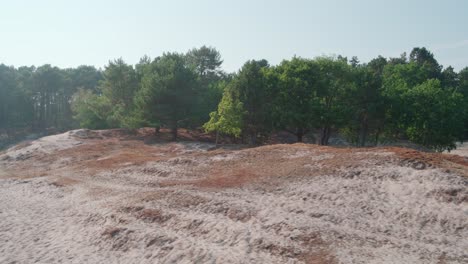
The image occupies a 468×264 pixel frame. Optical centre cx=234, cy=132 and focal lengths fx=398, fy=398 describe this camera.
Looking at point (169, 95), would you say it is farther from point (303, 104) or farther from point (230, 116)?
point (303, 104)

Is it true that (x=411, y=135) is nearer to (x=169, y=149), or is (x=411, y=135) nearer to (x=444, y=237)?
(x=169, y=149)

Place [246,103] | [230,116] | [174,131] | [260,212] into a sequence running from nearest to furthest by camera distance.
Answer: [260,212]
[230,116]
[246,103]
[174,131]

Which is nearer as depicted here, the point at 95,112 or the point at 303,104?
the point at 303,104

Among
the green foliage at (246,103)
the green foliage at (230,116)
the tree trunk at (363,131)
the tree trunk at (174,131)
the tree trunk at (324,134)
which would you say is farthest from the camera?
the tree trunk at (174,131)

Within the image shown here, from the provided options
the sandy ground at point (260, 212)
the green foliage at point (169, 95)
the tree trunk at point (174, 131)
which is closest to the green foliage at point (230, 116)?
the green foliage at point (169, 95)

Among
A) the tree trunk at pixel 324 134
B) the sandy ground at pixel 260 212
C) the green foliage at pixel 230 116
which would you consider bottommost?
the sandy ground at pixel 260 212

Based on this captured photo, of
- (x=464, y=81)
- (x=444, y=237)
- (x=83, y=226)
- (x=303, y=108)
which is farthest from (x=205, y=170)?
(x=464, y=81)

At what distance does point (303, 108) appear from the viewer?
4056cm

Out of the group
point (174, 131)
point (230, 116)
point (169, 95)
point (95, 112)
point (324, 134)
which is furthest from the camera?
point (95, 112)

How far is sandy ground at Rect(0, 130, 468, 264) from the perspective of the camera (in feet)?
42.2

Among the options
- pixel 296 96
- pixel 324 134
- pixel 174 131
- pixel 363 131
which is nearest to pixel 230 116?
pixel 296 96

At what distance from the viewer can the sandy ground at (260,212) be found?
12.9m

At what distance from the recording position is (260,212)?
15.8m

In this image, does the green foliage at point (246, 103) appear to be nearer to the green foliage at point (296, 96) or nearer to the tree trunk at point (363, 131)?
the green foliage at point (296, 96)
